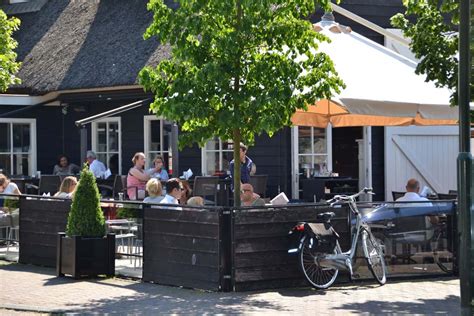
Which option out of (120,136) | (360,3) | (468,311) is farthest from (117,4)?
(468,311)

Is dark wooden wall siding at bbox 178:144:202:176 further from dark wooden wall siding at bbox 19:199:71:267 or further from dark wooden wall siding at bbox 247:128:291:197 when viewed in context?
dark wooden wall siding at bbox 19:199:71:267

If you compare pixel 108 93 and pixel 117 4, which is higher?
pixel 117 4

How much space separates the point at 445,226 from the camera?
12680 millimetres

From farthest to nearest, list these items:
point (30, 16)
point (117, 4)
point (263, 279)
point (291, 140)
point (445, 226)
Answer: point (30, 16)
point (117, 4)
point (291, 140)
point (445, 226)
point (263, 279)

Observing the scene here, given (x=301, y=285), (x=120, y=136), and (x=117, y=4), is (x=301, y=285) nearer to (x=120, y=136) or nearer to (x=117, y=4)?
(x=120, y=136)

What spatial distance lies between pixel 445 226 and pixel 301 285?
2213mm

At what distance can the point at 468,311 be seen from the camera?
780 cm

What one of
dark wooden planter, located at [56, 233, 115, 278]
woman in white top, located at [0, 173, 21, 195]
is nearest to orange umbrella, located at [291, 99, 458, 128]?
dark wooden planter, located at [56, 233, 115, 278]

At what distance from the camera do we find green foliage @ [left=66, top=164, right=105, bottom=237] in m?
12.7

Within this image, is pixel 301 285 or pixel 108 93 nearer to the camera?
pixel 301 285

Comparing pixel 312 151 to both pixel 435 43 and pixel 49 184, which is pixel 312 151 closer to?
pixel 49 184

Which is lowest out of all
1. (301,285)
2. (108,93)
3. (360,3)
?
(301,285)

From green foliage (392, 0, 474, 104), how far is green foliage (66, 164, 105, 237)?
4515 mm

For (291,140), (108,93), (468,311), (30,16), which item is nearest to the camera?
(468,311)
